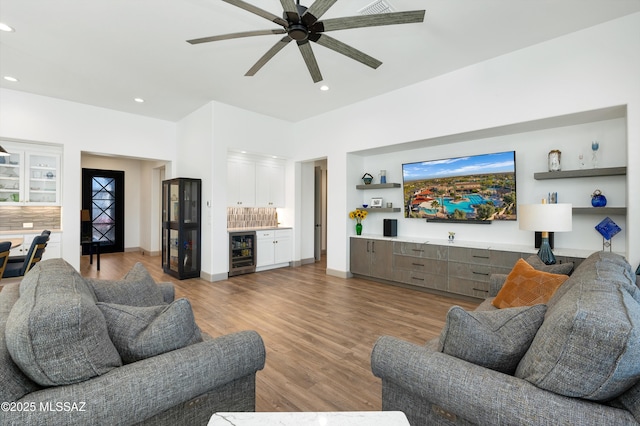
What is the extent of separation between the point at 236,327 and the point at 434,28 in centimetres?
397

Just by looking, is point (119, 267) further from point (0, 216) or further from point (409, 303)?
point (409, 303)

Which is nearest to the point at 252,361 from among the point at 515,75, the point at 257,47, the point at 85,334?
the point at 85,334

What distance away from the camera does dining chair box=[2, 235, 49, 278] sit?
12.1 feet

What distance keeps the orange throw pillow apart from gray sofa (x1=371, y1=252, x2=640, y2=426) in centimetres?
73

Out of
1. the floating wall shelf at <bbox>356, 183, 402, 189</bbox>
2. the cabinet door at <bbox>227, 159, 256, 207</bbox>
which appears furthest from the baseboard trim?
the cabinet door at <bbox>227, 159, 256, 207</bbox>

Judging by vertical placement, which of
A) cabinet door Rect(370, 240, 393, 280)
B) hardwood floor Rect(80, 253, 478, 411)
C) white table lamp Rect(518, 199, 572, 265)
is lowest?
hardwood floor Rect(80, 253, 478, 411)

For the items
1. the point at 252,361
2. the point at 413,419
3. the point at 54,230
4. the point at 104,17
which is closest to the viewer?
the point at 413,419

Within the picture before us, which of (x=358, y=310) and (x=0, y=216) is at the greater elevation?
(x=0, y=216)

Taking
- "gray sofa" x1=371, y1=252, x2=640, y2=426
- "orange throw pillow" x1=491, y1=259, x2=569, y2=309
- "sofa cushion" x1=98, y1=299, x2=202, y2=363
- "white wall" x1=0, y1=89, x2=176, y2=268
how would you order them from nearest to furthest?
"gray sofa" x1=371, y1=252, x2=640, y2=426
"sofa cushion" x1=98, y1=299, x2=202, y2=363
"orange throw pillow" x1=491, y1=259, x2=569, y2=309
"white wall" x1=0, y1=89, x2=176, y2=268

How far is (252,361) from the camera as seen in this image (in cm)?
144

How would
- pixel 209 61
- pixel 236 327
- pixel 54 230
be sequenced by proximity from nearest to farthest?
pixel 236 327 → pixel 209 61 → pixel 54 230

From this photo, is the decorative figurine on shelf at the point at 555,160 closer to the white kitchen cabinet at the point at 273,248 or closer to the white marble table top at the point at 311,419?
the white marble table top at the point at 311,419

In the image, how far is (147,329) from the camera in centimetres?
129

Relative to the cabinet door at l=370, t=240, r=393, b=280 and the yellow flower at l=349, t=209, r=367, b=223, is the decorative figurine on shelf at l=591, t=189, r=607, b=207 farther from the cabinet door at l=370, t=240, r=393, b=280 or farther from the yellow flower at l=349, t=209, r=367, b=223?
the yellow flower at l=349, t=209, r=367, b=223
